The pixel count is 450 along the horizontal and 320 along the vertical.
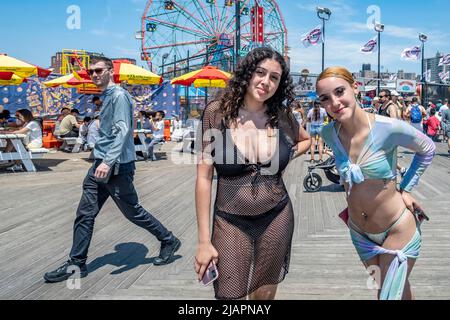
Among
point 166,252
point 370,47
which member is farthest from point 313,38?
point 166,252

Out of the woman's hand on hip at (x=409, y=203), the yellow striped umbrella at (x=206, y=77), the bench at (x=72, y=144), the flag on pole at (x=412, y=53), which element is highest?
the flag on pole at (x=412, y=53)

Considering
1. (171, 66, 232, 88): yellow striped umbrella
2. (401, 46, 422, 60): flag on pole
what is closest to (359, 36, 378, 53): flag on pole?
(401, 46, 422, 60): flag on pole

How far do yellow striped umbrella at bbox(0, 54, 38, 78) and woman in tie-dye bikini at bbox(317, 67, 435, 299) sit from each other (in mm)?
9389

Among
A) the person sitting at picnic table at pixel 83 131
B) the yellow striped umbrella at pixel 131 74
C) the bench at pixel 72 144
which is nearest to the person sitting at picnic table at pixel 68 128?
the bench at pixel 72 144

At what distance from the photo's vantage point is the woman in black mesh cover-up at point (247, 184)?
6.63 ft

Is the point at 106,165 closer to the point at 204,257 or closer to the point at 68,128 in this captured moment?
the point at 204,257

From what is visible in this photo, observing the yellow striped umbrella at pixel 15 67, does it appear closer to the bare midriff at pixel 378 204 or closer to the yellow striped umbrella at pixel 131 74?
the yellow striped umbrella at pixel 131 74

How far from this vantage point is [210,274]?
201cm

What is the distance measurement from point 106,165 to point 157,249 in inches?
52.5

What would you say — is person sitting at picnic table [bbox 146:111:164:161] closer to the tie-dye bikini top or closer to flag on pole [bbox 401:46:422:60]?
the tie-dye bikini top

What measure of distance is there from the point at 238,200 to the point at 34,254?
3.01 meters

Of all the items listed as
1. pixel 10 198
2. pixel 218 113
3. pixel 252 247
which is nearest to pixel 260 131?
pixel 218 113

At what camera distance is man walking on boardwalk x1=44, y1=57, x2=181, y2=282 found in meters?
3.48

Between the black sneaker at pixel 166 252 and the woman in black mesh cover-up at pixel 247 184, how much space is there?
1939 mm
